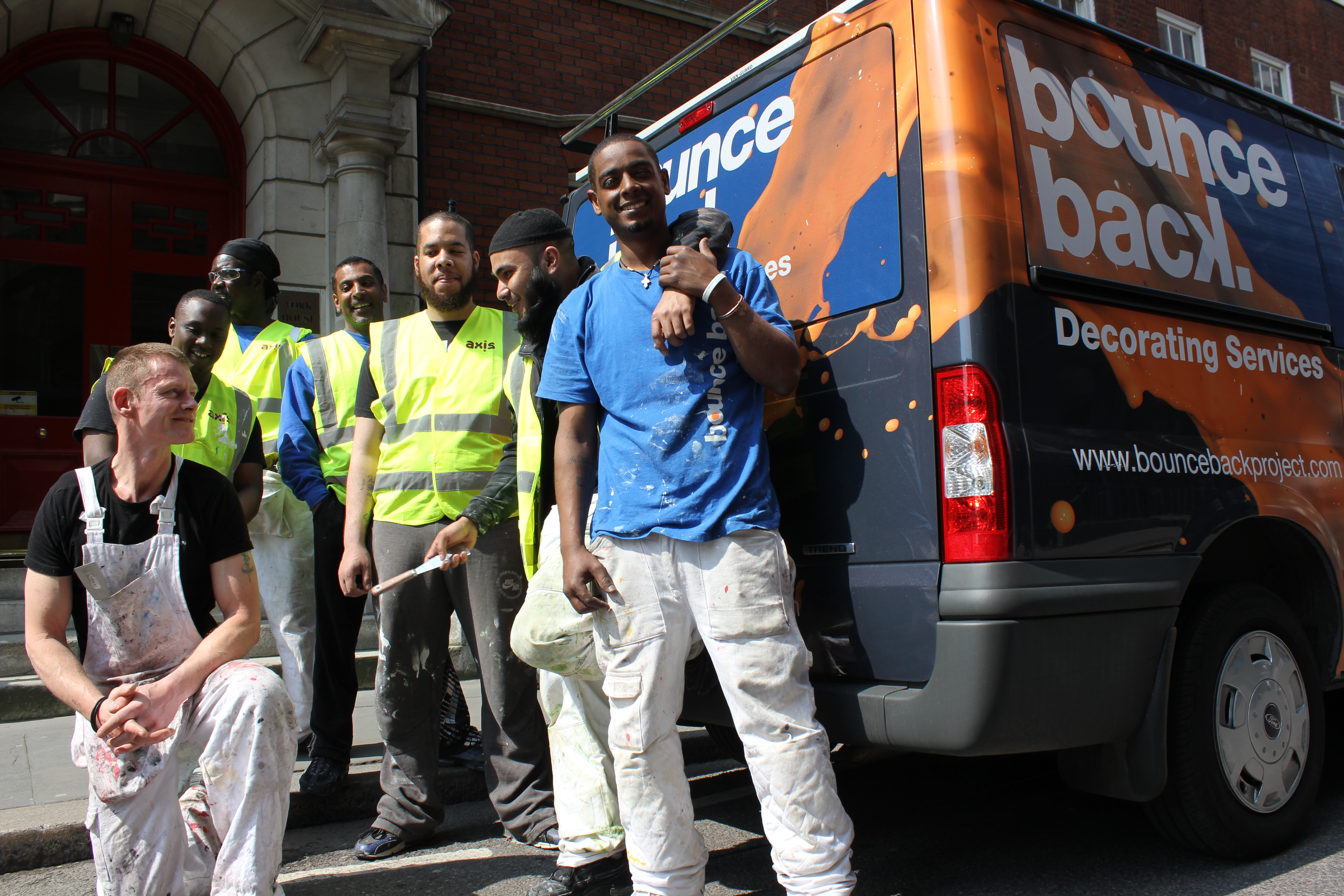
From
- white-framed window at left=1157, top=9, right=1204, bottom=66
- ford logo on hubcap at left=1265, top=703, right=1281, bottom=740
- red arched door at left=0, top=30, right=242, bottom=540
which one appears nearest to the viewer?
ford logo on hubcap at left=1265, top=703, right=1281, bottom=740

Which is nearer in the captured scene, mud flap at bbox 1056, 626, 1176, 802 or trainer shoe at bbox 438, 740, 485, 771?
mud flap at bbox 1056, 626, 1176, 802

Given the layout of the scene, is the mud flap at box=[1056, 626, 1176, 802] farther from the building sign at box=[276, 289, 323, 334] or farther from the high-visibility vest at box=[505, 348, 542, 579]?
Answer: the building sign at box=[276, 289, 323, 334]

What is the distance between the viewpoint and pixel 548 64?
8.63m

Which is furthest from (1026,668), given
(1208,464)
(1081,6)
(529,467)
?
(1081,6)

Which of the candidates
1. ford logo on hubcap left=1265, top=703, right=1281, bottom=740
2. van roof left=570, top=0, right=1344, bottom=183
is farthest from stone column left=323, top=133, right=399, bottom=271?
ford logo on hubcap left=1265, top=703, right=1281, bottom=740

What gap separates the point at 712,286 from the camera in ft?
7.60

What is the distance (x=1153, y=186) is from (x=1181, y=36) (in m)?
Result: 13.1

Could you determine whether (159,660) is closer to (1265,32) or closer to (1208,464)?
(1208,464)

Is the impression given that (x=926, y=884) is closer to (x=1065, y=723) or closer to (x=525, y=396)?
(x=1065, y=723)

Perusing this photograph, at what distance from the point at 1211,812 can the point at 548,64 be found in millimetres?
7691

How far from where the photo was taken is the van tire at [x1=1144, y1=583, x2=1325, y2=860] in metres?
2.71

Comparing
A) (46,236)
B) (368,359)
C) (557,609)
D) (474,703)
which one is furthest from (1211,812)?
(46,236)

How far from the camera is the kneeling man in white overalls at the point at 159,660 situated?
2.40 meters

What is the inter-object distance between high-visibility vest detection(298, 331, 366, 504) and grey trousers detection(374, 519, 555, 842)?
746 mm
